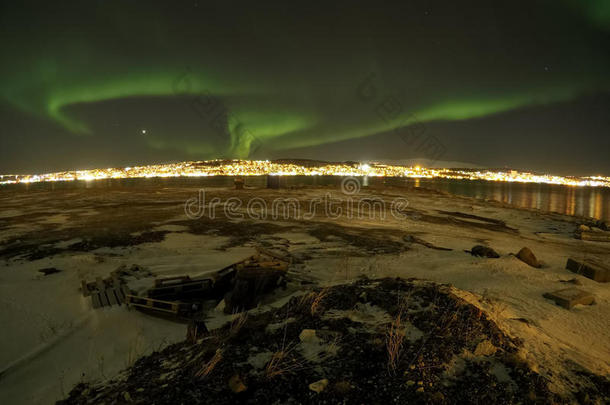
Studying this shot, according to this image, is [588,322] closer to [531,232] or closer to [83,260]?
[83,260]

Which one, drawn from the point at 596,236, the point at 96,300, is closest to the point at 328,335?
the point at 96,300

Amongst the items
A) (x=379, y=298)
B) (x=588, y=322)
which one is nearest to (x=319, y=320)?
(x=379, y=298)

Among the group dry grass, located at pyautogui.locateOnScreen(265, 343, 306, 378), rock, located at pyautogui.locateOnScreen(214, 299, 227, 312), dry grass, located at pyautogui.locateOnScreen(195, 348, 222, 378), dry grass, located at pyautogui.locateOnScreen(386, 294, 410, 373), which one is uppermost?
dry grass, located at pyautogui.locateOnScreen(386, 294, 410, 373)

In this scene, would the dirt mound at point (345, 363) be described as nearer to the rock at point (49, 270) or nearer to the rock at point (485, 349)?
the rock at point (485, 349)

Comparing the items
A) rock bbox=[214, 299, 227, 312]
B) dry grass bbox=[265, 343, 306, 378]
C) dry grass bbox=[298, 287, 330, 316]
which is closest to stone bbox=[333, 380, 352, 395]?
dry grass bbox=[265, 343, 306, 378]

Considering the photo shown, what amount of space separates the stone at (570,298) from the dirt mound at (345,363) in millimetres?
3233

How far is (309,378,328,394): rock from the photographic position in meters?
3.15

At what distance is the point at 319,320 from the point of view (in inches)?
185

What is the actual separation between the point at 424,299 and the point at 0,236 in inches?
647

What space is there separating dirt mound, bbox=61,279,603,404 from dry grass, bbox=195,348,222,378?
1 cm

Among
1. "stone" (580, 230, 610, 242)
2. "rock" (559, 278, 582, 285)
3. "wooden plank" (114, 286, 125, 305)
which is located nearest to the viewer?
"wooden plank" (114, 286, 125, 305)

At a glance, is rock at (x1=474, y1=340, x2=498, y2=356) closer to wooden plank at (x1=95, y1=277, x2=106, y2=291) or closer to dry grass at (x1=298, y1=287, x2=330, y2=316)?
dry grass at (x1=298, y1=287, x2=330, y2=316)

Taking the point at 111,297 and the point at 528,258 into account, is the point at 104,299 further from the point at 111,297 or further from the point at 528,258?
the point at 528,258

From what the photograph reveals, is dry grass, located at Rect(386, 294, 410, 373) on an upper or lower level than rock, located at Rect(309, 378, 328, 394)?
upper
